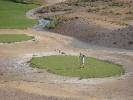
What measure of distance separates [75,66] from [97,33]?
52.1 feet

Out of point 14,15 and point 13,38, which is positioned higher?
point 13,38

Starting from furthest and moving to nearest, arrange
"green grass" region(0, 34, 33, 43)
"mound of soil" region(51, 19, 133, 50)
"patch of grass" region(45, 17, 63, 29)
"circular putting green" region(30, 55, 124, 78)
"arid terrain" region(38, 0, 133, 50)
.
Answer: "patch of grass" region(45, 17, 63, 29), "arid terrain" region(38, 0, 133, 50), "green grass" region(0, 34, 33, 43), "mound of soil" region(51, 19, 133, 50), "circular putting green" region(30, 55, 124, 78)

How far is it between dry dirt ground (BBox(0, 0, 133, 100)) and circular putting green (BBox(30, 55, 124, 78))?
2.66 feet

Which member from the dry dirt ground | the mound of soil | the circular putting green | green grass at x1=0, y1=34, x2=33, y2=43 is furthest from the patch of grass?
the circular putting green

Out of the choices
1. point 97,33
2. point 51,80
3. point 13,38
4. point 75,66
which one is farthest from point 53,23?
point 51,80

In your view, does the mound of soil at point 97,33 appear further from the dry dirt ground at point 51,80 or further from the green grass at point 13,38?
the green grass at point 13,38

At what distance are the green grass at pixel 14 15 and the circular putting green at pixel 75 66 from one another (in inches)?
790

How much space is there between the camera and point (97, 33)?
175 feet

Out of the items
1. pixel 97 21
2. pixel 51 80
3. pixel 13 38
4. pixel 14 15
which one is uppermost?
pixel 51 80

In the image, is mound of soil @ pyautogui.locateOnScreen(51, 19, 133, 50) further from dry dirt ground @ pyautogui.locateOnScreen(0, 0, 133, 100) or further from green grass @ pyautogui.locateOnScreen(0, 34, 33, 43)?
green grass @ pyautogui.locateOnScreen(0, 34, 33, 43)

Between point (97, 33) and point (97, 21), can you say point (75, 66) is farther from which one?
point (97, 21)

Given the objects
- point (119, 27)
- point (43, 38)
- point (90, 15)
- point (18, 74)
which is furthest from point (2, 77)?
point (90, 15)

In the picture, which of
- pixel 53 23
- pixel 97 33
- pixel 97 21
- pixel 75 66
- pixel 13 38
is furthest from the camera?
pixel 53 23

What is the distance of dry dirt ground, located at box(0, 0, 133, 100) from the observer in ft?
97.8
